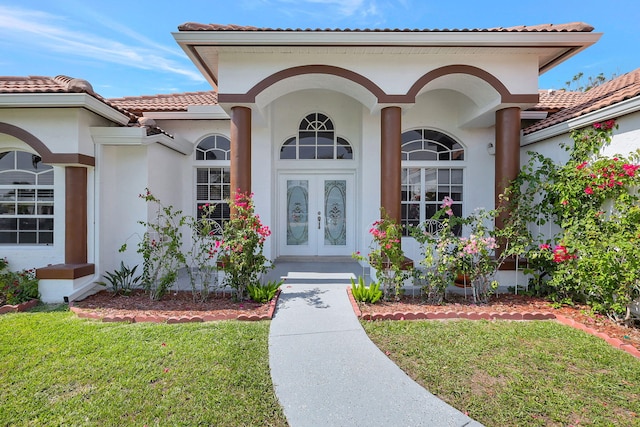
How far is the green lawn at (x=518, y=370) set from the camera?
294 cm

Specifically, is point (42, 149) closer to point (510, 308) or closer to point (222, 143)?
point (222, 143)

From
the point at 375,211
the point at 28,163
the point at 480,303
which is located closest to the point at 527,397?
the point at 480,303

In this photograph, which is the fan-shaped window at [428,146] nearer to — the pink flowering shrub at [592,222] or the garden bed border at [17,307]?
the pink flowering shrub at [592,222]

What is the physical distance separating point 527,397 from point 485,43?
6.48 metres

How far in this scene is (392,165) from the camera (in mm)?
6785

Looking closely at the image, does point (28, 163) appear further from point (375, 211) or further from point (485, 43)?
point (485, 43)

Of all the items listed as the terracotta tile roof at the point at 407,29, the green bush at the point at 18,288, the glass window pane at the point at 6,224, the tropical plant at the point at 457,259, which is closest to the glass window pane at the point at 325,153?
the terracotta tile roof at the point at 407,29

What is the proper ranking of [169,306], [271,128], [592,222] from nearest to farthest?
[592,222]
[169,306]
[271,128]

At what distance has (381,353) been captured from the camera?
13.3ft

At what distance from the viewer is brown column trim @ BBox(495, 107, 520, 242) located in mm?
6938

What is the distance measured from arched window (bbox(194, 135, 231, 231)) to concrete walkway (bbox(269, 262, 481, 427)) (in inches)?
193

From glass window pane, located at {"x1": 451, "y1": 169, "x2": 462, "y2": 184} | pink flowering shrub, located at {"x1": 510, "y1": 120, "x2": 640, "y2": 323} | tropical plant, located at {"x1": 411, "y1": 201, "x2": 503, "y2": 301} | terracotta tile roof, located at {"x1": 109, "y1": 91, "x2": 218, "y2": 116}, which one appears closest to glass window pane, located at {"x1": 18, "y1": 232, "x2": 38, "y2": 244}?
terracotta tile roof, located at {"x1": 109, "y1": 91, "x2": 218, "y2": 116}

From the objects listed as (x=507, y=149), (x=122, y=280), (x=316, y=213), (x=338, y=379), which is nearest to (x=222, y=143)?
(x=316, y=213)

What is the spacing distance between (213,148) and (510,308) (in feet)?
28.5
